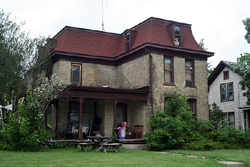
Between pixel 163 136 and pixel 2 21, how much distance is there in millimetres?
12112

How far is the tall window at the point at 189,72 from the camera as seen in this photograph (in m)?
21.8

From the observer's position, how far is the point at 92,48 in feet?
75.1

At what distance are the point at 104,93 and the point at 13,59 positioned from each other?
606cm

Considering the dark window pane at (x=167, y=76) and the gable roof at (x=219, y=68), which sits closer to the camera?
the dark window pane at (x=167, y=76)

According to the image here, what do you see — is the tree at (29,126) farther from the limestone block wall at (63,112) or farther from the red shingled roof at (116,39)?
the red shingled roof at (116,39)

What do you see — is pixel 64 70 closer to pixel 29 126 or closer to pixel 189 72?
pixel 29 126

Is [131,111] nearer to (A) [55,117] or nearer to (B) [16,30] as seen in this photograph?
(A) [55,117]

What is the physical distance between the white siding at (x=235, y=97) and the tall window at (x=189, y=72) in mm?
7115

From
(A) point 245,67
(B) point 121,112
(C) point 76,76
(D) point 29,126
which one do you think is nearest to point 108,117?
(B) point 121,112

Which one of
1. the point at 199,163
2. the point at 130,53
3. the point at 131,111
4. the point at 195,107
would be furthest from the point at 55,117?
the point at 199,163

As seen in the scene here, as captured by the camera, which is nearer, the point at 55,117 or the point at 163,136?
the point at 163,136

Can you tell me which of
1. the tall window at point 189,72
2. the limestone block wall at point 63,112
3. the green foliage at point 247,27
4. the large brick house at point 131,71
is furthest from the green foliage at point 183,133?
the limestone block wall at point 63,112

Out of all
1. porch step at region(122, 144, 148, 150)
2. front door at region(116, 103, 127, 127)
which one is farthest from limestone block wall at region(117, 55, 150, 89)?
porch step at region(122, 144, 148, 150)

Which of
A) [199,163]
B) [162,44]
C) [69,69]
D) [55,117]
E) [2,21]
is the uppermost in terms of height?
[2,21]
